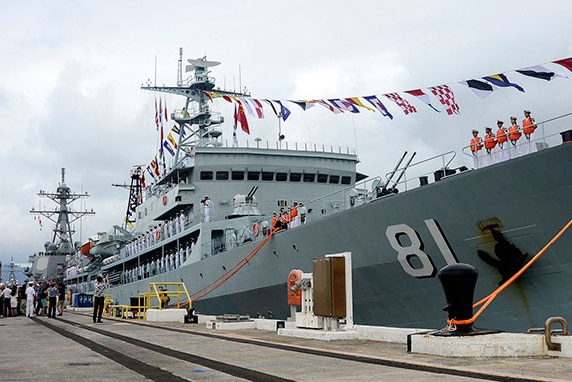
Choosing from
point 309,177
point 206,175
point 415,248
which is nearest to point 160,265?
point 206,175

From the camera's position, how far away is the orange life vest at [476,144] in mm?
11617

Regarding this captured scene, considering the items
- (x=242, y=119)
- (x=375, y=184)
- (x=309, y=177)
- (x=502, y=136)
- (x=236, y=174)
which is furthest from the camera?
(x=309, y=177)

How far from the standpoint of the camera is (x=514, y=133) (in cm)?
1111

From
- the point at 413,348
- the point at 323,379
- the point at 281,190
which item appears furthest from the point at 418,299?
the point at 281,190

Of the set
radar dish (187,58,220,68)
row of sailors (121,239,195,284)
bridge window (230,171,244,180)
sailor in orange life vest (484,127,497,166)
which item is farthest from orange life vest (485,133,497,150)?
radar dish (187,58,220,68)

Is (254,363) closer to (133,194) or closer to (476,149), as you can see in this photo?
(476,149)

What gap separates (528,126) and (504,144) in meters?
0.59

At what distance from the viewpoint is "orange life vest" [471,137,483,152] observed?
457 inches

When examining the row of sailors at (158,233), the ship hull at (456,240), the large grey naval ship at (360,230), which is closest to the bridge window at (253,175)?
the large grey naval ship at (360,230)

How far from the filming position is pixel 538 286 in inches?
412

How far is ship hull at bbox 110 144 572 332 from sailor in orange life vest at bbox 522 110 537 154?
512 mm

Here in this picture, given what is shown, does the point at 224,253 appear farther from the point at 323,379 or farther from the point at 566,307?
the point at 323,379

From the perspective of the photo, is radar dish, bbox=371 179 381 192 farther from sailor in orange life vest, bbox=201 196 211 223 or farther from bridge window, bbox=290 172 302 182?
bridge window, bbox=290 172 302 182

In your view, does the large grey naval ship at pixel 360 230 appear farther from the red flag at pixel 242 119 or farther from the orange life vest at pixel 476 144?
the red flag at pixel 242 119
